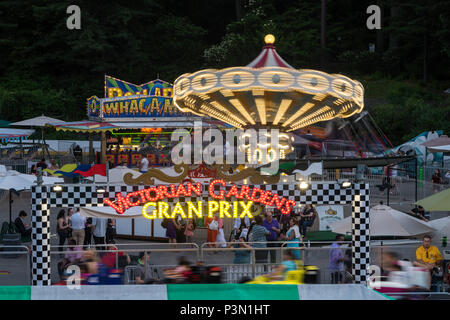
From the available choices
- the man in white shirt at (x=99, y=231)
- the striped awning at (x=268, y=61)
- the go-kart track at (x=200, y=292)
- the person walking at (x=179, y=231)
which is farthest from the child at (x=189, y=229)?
the go-kart track at (x=200, y=292)

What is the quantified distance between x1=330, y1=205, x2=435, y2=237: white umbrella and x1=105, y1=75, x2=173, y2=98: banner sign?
1865 cm

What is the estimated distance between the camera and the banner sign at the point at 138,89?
29.1 meters

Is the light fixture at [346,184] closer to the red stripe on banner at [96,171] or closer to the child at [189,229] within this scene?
the child at [189,229]

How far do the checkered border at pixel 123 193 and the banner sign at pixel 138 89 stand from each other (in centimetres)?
1912

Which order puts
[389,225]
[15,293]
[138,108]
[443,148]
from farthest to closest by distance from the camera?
[138,108] → [443,148] → [389,225] → [15,293]

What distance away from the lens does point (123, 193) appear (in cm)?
1020

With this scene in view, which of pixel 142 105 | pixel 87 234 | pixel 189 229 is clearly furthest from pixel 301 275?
pixel 142 105

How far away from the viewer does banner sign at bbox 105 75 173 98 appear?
29.1 metres

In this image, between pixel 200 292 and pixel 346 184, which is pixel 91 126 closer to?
pixel 346 184

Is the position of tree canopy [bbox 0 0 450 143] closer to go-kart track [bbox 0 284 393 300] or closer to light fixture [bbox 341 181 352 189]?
light fixture [bbox 341 181 352 189]

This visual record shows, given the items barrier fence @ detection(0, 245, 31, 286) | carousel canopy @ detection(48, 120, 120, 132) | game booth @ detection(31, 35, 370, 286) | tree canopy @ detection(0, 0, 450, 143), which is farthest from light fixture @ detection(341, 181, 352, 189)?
tree canopy @ detection(0, 0, 450, 143)

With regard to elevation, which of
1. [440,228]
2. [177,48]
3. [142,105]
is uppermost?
[177,48]

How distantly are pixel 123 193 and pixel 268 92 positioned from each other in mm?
4952
